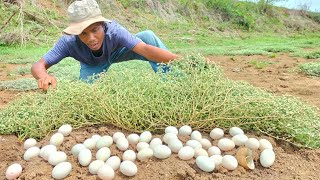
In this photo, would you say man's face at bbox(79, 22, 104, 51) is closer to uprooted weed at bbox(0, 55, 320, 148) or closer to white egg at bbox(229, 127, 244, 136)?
uprooted weed at bbox(0, 55, 320, 148)

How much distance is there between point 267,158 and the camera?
7.18 ft

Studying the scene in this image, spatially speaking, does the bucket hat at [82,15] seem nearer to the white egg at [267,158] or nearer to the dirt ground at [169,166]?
the dirt ground at [169,166]

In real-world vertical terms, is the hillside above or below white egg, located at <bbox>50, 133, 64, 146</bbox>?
below

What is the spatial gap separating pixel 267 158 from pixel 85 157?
996 mm

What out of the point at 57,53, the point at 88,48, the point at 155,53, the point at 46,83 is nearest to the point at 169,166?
the point at 46,83

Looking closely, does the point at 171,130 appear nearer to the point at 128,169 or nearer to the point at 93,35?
the point at 128,169

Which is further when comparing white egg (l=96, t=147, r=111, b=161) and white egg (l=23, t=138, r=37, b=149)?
white egg (l=23, t=138, r=37, b=149)

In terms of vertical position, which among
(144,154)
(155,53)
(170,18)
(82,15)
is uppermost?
(82,15)

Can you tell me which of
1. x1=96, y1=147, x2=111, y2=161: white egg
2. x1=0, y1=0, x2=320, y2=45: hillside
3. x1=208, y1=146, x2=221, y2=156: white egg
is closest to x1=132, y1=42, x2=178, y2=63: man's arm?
x1=208, y1=146, x2=221, y2=156: white egg

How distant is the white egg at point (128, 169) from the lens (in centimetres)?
204

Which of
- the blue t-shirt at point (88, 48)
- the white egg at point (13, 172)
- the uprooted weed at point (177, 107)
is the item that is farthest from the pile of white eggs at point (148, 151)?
the blue t-shirt at point (88, 48)

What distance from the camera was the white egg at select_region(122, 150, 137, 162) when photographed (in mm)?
2168

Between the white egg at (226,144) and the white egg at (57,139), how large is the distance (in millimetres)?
949

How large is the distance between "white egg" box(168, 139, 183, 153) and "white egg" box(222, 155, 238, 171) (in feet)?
0.85
